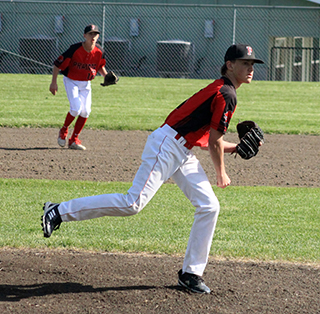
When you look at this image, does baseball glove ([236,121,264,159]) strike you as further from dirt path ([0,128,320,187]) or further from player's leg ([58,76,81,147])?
player's leg ([58,76,81,147])

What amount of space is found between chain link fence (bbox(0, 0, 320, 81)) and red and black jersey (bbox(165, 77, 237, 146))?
1811cm

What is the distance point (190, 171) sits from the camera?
14.0ft

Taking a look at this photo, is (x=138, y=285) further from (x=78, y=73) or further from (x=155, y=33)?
(x=155, y=33)

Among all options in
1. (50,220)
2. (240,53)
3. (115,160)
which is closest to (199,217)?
(50,220)

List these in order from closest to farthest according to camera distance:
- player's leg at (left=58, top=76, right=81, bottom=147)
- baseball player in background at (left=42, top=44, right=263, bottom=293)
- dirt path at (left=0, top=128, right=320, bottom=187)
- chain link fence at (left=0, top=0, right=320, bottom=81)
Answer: baseball player in background at (left=42, top=44, right=263, bottom=293)
dirt path at (left=0, top=128, right=320, bottom=187)
player's leg at (left=58, top=76, right=81, bottom=147)
chain link fence at (left=0, top=0, right=320, bottom=81)

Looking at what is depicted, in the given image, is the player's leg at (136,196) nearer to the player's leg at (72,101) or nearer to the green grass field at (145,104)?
the player's leg at (72,101)

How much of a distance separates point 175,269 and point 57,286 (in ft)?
3.44

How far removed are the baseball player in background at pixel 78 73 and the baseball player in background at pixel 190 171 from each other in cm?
572

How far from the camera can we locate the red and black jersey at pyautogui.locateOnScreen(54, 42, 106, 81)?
966 centimetres

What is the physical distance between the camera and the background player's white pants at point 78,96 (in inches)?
385

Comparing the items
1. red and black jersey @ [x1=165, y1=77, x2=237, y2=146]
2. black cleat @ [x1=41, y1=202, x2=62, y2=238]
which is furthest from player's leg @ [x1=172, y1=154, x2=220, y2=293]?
black cleat @ [x1=41, y1=202, x2=62, y2=238]

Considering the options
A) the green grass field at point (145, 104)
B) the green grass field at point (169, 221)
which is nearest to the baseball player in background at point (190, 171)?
the green grass field at point (169, 221)

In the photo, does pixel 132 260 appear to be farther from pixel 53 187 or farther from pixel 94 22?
pixel 94 22

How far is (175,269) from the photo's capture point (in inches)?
189
